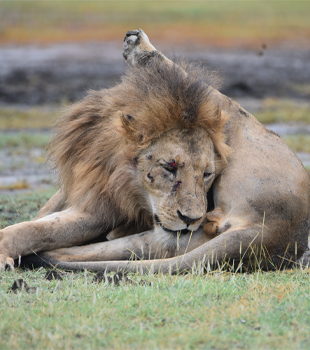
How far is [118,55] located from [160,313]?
62.5ft

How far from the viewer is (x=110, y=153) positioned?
12.9 feet

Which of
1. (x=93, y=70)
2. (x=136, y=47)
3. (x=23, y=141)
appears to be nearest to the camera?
(x=136, y=47)

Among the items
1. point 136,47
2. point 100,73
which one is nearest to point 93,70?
point 100,73

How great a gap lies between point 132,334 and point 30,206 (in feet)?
11.0

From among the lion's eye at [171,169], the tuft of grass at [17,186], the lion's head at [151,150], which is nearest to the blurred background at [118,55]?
the tuft of grass at [17,186]

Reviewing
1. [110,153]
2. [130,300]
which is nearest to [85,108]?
[110,153]

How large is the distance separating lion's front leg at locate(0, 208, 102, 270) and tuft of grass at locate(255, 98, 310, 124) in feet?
29.8

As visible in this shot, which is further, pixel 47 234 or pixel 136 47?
pixel 136 47

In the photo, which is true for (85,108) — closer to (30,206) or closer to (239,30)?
(30,206)

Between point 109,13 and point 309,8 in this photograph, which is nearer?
point 109,13

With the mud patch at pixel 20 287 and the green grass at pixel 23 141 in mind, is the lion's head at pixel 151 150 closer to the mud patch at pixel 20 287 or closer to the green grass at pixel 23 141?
the mud patch at pixel 20 287

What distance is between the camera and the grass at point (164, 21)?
25281 millimetres

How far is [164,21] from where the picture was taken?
29.5m

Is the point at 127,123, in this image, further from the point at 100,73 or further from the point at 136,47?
the point at 100,73
